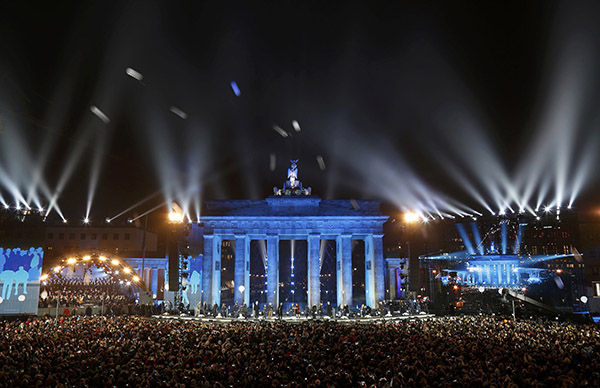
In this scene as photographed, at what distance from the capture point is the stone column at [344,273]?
50156mm

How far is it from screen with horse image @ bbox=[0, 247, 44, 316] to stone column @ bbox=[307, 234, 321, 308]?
30.0m

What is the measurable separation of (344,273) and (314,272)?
3.87 m

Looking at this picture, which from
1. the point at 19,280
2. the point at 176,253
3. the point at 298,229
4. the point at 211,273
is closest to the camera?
the point at 19,280

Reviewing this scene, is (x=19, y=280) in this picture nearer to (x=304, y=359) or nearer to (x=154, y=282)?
(x=154, y=282)

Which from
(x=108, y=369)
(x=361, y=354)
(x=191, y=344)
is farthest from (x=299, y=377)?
(x=191, y=344)

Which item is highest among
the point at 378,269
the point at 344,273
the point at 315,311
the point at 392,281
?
the point at 378,269

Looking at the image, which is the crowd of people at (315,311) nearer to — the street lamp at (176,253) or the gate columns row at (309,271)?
the street lamp at (176,253)

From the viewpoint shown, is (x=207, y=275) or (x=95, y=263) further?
(x=207, y=275)

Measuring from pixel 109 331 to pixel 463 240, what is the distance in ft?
358

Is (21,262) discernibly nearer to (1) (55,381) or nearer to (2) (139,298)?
(2) (139,298)

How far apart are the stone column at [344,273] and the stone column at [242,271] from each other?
38.5ft

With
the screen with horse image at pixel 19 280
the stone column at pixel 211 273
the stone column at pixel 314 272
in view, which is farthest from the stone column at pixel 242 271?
the screen with horse image at pixel 19 280

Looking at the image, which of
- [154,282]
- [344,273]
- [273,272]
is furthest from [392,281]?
[154,282]

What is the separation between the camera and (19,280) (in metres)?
42.2
